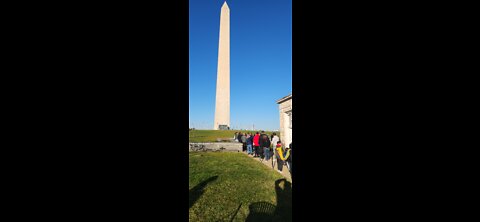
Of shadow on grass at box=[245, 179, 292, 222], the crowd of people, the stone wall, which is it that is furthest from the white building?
shadow on grass at box=[245, 179, 292, 222]

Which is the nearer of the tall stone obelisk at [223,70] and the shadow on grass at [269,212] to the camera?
the shadow on grass at [269,212]

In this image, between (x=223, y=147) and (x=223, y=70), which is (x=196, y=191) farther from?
(x=223, y=70)

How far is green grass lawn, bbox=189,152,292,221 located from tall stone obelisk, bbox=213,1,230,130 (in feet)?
58.0

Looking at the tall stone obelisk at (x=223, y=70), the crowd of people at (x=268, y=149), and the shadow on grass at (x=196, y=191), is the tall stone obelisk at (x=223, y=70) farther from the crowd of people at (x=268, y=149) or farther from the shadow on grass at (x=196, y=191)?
the shadow on grass at (x=196, y=191)

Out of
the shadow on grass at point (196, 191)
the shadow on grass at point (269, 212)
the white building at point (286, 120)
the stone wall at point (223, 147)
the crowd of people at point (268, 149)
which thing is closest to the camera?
the shadow on grass at point (269, 212)

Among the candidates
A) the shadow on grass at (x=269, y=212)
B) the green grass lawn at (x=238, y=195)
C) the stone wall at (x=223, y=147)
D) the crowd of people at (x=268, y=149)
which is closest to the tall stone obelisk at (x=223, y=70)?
the stone wall at (x=223, y=147)

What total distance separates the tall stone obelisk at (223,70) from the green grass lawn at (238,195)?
58.0 ft

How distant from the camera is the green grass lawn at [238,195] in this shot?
474 cm
